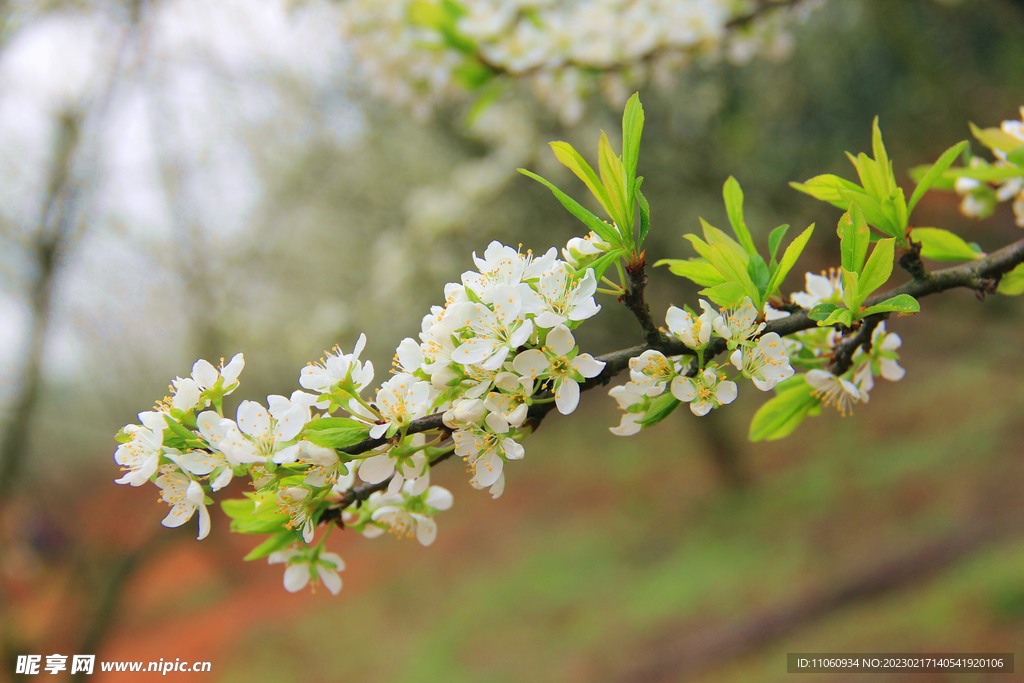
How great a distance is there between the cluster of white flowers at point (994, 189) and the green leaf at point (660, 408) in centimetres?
80

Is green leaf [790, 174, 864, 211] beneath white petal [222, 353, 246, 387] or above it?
above

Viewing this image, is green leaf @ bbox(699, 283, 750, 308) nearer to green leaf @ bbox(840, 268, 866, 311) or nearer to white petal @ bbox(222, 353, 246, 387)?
green leaf @ bbox(840, 268, 866, 311)

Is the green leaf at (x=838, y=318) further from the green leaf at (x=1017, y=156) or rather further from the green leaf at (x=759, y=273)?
the green leaf at (x=1017, y=156)

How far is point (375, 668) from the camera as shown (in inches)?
233

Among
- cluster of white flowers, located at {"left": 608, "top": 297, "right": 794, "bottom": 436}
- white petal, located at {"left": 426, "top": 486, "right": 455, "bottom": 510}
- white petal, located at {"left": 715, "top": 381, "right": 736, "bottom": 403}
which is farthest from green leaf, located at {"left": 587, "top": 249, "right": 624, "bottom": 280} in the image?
white petal, located at {"left": 426, "top": 486, "right": 455, "bottom": 510}

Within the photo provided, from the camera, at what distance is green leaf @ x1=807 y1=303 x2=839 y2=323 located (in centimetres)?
81

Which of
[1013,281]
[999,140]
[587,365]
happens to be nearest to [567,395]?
[587,365]

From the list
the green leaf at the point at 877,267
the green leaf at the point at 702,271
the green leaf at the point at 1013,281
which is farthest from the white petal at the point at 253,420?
the green leaf at the point at 1013,281

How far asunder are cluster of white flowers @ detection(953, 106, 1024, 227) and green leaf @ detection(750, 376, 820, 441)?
1.82 feet

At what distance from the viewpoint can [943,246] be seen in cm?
101

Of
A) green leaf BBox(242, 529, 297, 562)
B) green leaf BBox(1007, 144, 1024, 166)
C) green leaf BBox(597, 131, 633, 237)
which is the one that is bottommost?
green leaf BBox(242, 529, 297, 562)

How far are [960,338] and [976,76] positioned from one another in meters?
2.46

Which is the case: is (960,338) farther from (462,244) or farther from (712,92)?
(462,244)

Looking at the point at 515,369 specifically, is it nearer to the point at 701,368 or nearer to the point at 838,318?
the point at 701,368
